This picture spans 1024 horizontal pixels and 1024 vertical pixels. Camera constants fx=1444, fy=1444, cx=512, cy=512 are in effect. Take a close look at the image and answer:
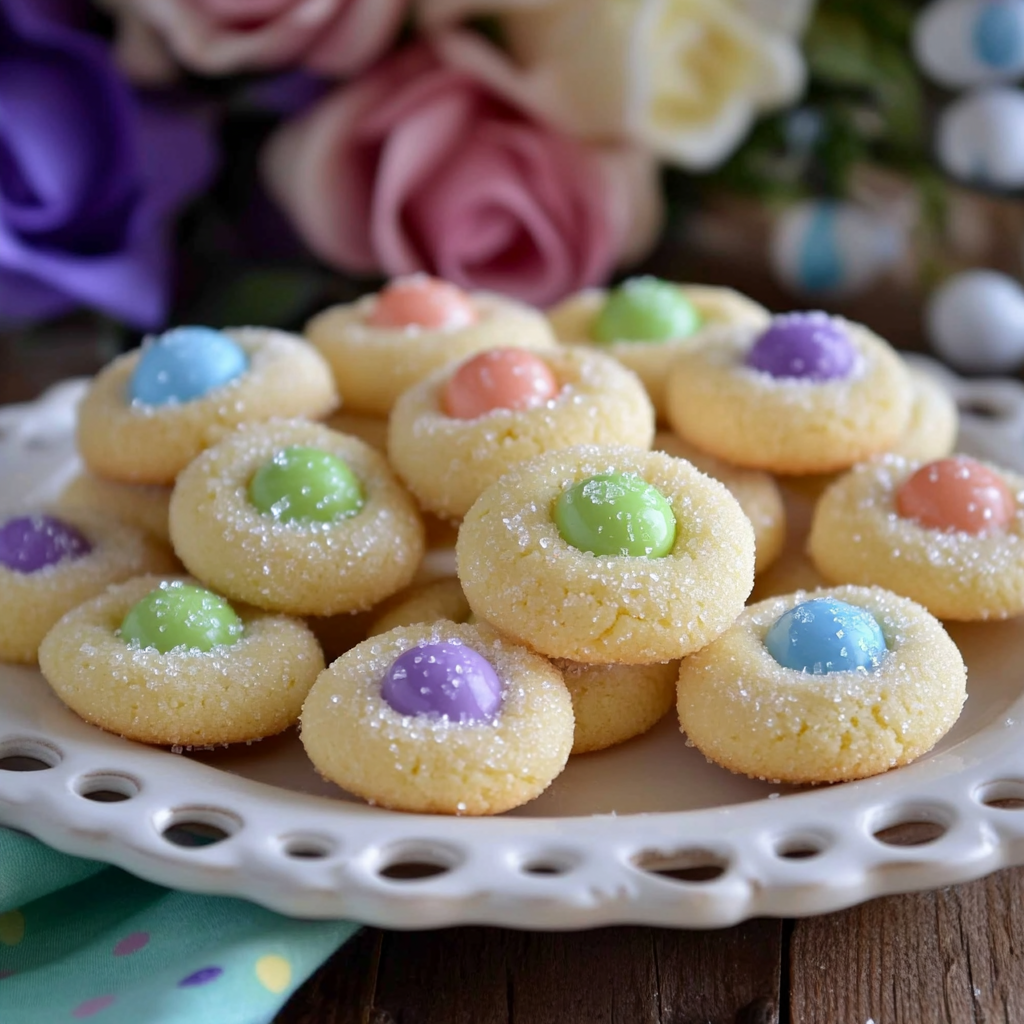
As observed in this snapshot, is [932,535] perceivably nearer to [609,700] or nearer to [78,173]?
[609,700]

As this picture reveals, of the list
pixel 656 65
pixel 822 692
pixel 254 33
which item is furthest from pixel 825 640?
pixel 254 33

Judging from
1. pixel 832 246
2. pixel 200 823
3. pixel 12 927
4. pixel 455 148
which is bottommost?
pixel 12 927

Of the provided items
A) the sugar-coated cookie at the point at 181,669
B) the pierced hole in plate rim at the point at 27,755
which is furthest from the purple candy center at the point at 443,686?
the pierced hole in plate rim at the point at 27,755

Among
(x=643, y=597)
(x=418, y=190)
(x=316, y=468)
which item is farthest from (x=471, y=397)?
(x=418, y=190)

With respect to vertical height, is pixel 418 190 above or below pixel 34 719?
above

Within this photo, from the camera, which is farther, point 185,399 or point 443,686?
point 185,399

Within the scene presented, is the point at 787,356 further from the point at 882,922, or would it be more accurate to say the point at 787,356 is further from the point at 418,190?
the point at 418,190

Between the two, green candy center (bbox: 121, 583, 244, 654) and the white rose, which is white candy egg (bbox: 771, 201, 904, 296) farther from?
green candy center (bbox: 121, 583, 244, 654)
